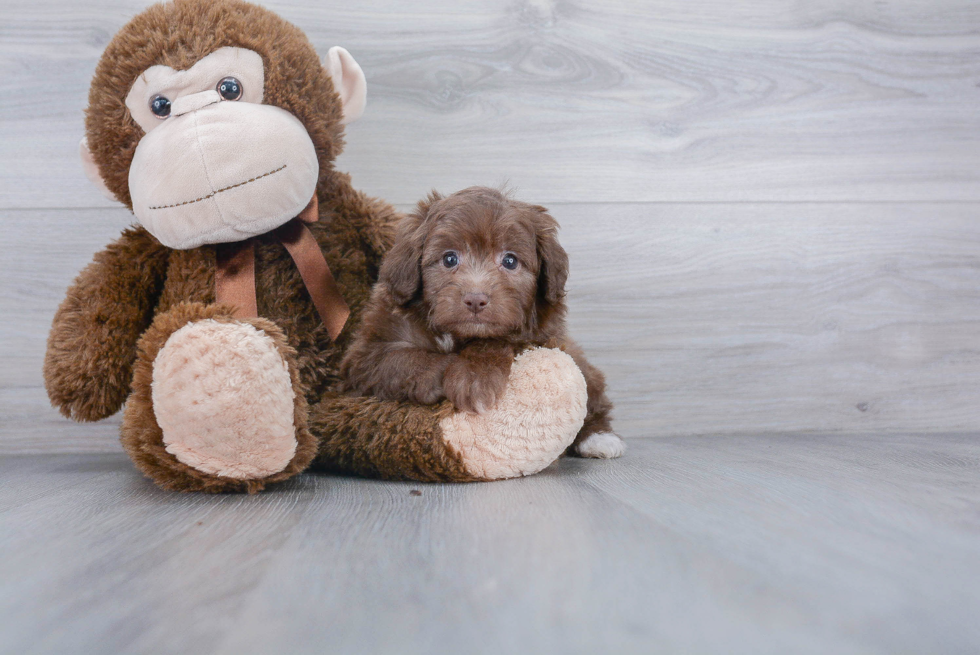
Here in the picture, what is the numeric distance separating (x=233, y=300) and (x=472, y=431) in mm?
565

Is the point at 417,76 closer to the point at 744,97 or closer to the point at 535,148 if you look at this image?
the point at 535,148

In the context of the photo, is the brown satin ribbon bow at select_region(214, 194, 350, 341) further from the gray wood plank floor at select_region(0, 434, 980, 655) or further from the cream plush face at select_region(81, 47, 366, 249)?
the gray wood plank floor at select_region(0, 434, 980, 655)

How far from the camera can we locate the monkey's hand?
1235 millimetres

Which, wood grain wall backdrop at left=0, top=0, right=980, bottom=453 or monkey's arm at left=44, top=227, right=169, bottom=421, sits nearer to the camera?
monkey's arm at left=44, top=227, right=169, bottom=421

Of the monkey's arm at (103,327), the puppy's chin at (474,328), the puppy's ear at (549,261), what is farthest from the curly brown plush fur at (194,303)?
the puppy's ear at (549,261)

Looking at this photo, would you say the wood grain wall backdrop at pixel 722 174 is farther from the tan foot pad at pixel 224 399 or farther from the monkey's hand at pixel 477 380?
the tan foot pad at pixel 224 399

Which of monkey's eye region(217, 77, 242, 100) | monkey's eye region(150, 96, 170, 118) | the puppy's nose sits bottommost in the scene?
the puppy's nose

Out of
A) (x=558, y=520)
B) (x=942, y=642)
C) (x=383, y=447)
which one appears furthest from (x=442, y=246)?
(x=942, y=642)

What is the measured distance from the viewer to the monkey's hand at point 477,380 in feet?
4.05

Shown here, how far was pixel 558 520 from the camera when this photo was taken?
1.01m

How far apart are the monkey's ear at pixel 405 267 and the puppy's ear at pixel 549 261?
238mm

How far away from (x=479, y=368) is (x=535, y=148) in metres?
0.91

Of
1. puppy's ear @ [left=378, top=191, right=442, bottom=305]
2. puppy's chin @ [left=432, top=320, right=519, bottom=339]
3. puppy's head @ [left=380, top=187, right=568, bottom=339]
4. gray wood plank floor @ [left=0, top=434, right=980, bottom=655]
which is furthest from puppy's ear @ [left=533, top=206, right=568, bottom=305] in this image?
gray wood plank floor @ [left=0, top=434, right=980, bottom=655]

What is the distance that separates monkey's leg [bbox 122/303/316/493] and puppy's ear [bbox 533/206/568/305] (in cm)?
51
